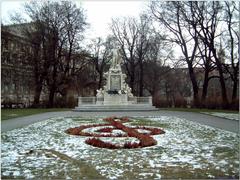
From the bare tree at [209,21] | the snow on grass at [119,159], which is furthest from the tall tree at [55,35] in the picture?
the snow on grass at [119,159]

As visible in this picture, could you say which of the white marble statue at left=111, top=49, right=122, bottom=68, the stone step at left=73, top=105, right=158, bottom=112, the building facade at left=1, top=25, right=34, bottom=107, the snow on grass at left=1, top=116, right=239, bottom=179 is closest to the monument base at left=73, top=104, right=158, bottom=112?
the stone step at left=73, top=105, right=158, bottom=112

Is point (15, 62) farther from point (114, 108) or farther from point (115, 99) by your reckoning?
point (114, 108)


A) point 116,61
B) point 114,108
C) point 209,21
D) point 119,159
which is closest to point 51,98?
point 116,61

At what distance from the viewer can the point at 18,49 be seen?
40.0 meters

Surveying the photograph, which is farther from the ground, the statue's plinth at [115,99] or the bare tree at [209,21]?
the bare tree at [209,21]

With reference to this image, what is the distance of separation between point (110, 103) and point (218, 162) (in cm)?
2678

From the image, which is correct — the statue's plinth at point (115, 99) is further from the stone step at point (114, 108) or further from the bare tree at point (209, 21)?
the bare tree at point (209, 21)

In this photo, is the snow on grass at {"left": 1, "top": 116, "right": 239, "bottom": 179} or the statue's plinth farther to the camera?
the statue's plinth

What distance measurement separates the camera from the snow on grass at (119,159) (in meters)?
6.97

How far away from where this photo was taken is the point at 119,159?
27.6ft

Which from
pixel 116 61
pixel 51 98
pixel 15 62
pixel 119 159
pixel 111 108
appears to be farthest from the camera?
pixel 51 98

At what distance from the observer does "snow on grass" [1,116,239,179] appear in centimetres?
697

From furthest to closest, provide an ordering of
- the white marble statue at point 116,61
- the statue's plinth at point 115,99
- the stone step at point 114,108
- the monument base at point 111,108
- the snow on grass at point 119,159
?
the white marble statue at point 116,61 → the statue's plinth at point 115,99 → the stone step at point 114,108 → the monument base at point 111,108 → the snow on grass at point 119,159

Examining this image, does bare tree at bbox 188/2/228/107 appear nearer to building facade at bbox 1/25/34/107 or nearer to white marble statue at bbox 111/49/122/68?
white marble statue at bbox 111/49/122/68
